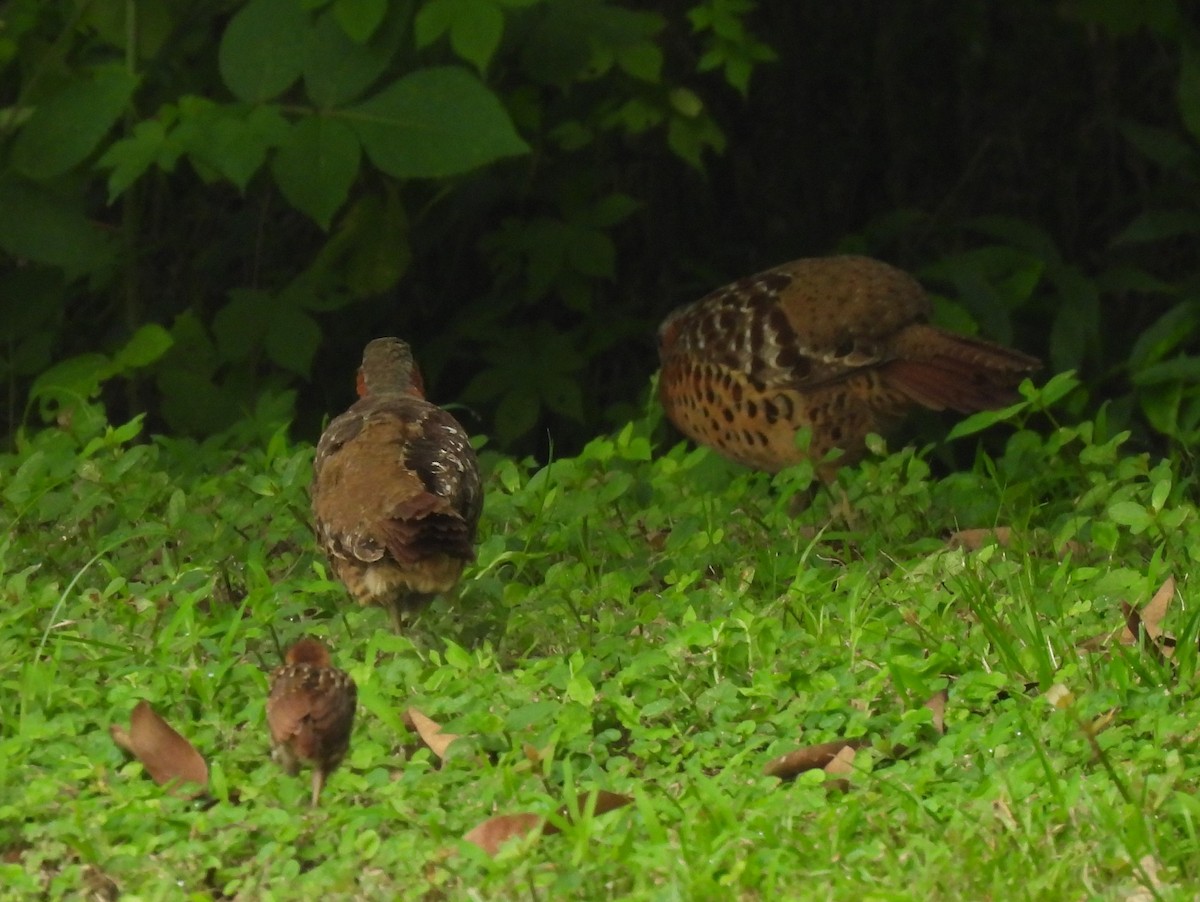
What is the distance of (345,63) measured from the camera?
5.95 metres

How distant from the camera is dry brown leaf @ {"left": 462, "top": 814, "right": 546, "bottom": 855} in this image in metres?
3.55

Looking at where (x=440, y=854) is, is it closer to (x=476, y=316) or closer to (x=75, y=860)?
(x=75, y=860)

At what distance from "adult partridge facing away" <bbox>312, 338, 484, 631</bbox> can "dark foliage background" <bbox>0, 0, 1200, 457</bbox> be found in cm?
113

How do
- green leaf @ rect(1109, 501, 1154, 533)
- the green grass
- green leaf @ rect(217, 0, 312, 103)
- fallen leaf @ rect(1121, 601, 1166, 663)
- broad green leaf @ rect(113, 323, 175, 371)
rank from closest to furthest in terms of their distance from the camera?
1. the green grass
2. fallen leaf @ rect(1121, 601, 1166, 663)
3. green leaf @ rect(1109, 501, 1154, 533)
4. green leaf @ rect(217, 0, 312, 103)
5. broad green leaf @ rect(113, 323, 175, 371)

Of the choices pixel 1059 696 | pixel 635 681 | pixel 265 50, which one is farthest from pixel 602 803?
pixel 265 50

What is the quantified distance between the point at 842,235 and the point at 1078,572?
160 inches

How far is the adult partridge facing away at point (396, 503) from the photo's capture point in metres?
4.38

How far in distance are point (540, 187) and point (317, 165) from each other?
5.67 ft

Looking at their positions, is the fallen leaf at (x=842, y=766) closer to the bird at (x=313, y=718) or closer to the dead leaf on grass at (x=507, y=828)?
the dead leaf on grass at (x=507, y=828)

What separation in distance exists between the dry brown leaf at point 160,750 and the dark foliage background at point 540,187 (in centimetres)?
220

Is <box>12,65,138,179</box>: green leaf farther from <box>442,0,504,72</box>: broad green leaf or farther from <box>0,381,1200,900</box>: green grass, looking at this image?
<box>442,0,504,72</box>: broad green leaf

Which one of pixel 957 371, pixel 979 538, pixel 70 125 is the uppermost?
pixel 70 125

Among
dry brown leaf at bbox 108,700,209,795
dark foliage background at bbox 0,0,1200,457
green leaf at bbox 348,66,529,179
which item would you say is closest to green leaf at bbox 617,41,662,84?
dark foliage background at bbox 0,0,1200,457

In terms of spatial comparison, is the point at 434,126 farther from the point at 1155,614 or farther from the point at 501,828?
the point at 501,828
